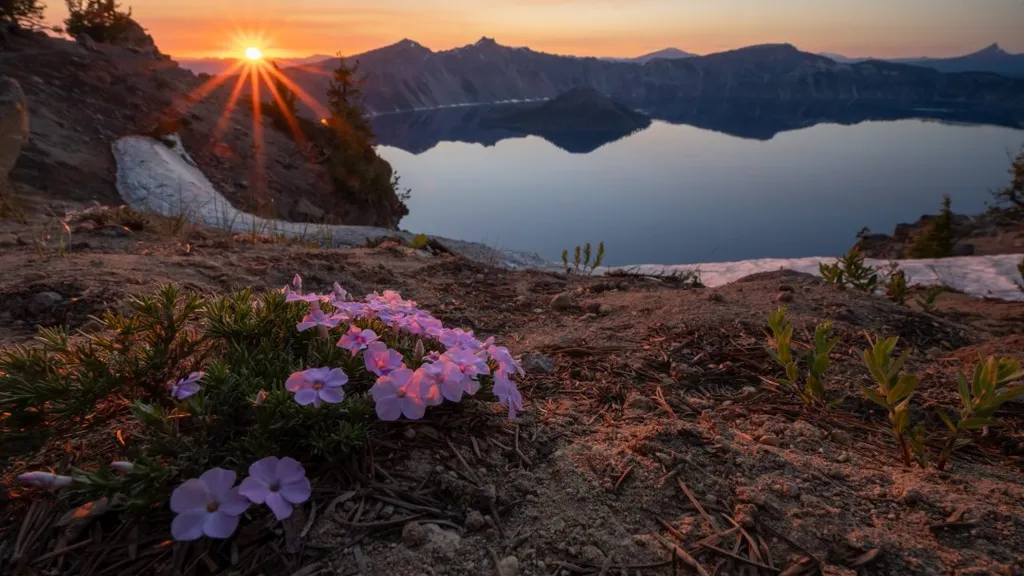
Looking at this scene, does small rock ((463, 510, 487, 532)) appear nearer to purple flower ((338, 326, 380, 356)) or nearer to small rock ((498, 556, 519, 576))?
small rock ((498, 556, 519, 576))

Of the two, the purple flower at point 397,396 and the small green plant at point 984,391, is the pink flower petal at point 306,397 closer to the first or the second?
the purple flower at point 397,396

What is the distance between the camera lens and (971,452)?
2.10 metres

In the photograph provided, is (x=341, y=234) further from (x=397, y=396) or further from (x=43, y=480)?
(x=43, y=480)

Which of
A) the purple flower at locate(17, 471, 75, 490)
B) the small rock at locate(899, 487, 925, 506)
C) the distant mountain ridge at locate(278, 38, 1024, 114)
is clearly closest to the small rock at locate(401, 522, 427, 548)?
the purple flower at locate(17, 471, 75, 490)

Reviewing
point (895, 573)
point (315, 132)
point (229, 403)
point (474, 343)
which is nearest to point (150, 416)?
point (229, 403)

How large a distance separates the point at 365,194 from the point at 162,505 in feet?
75.3

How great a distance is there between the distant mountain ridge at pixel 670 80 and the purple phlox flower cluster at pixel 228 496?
110955 mm

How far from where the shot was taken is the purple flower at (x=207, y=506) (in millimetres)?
1212

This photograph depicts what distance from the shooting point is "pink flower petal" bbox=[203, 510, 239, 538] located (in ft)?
3.95

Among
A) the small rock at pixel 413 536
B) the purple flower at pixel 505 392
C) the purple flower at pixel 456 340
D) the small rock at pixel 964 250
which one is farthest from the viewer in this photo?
the small rock at pixel 964 250

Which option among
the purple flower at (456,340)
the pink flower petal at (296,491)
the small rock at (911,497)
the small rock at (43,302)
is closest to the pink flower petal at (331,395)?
the pink flower petal at (296,491)

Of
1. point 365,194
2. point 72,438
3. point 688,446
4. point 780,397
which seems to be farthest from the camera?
point 365,194

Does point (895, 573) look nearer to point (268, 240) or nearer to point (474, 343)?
point (474, 343)

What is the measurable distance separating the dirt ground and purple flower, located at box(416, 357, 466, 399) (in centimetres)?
22
